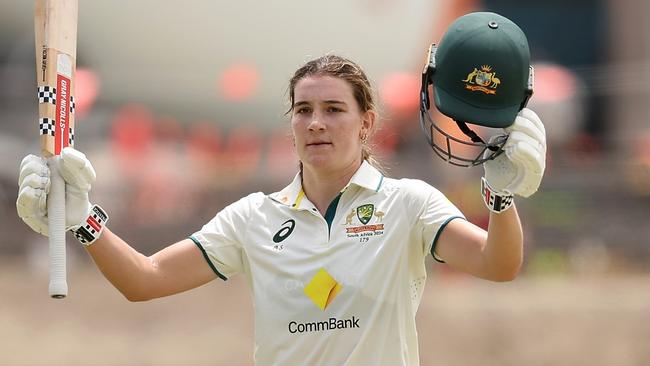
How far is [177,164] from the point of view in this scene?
11.7 meters

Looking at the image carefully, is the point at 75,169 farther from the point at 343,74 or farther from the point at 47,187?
the point at 343,74

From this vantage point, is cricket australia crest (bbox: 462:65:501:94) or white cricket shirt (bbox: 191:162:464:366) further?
white cricket shirt (bbox: 191:162:464:366)

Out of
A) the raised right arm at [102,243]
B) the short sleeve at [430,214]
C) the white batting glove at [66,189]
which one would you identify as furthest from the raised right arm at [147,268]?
the short sleeve at [430,214]

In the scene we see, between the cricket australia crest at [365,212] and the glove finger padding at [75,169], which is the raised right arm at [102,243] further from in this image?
the cricket australia crest at [365,212]

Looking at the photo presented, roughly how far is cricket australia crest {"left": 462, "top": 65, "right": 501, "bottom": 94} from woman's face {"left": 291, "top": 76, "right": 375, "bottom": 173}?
25.6 inches

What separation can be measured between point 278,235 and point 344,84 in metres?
0.61

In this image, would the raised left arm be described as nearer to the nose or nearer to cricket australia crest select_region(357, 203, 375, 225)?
cricket australia crest select_region(357, 203, 375, 225)

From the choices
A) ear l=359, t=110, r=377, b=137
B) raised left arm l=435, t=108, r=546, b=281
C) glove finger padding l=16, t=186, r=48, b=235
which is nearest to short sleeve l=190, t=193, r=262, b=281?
ear l=359, t=110, r=377, b=137

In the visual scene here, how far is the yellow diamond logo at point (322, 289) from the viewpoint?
15.6ft

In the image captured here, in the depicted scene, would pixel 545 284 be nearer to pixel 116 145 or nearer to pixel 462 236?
pixel 116 145

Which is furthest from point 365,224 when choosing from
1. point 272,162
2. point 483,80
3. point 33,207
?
point 272,162

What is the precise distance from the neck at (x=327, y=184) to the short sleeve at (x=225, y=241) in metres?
0.29

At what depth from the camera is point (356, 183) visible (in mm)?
4941

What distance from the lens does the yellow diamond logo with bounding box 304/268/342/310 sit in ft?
15.6
